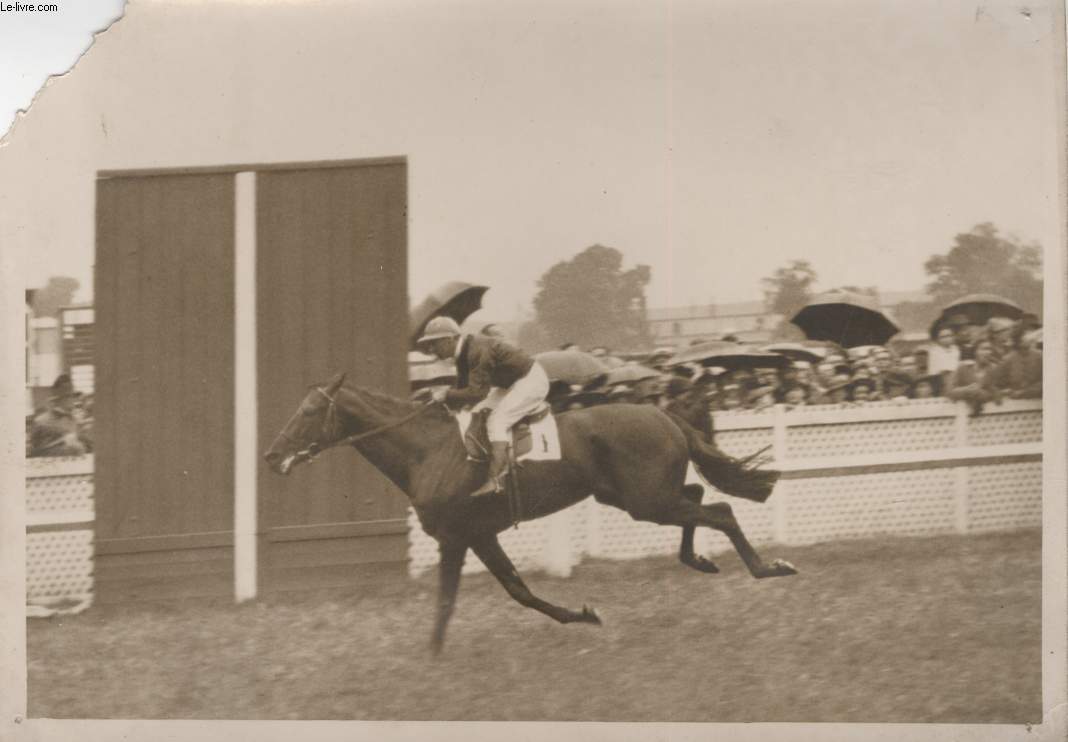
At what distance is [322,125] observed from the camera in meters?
4.83

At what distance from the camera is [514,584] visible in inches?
188

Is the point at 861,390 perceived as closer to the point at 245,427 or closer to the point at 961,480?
the point at 961,480

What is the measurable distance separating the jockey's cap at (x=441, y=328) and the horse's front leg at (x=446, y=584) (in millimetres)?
1096

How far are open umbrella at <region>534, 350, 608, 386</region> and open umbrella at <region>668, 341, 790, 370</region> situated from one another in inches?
15.5

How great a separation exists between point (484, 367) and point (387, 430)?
61cm

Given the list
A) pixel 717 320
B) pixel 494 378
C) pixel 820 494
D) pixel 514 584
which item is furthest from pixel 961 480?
pixel 494 378

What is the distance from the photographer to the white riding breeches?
4.77 m

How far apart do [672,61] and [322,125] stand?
185 cm

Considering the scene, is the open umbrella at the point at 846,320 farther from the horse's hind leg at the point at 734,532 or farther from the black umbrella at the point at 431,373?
the black umbrella at the point at 431,373

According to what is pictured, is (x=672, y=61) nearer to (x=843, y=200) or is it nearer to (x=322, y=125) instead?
(x=843, y=200)

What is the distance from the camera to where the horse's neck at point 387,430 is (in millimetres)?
4836

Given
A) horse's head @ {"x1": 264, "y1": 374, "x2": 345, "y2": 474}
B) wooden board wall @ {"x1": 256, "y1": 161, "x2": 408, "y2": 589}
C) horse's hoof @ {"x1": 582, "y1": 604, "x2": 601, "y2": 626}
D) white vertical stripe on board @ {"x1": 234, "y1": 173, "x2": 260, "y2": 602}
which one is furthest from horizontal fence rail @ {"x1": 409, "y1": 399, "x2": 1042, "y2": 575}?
white vertical stripe on board @ {"x1": 234, "y1": 173, "x2": 260, "y2": 602}

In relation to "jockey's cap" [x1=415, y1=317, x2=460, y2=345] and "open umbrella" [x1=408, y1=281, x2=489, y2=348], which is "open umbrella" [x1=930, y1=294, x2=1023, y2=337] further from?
"jockey's cap" [x1=415, y1=317, x2=460, y2=345]

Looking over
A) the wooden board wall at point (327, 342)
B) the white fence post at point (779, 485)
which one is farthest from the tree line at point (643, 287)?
the wooden board wall at point (327, 342)
